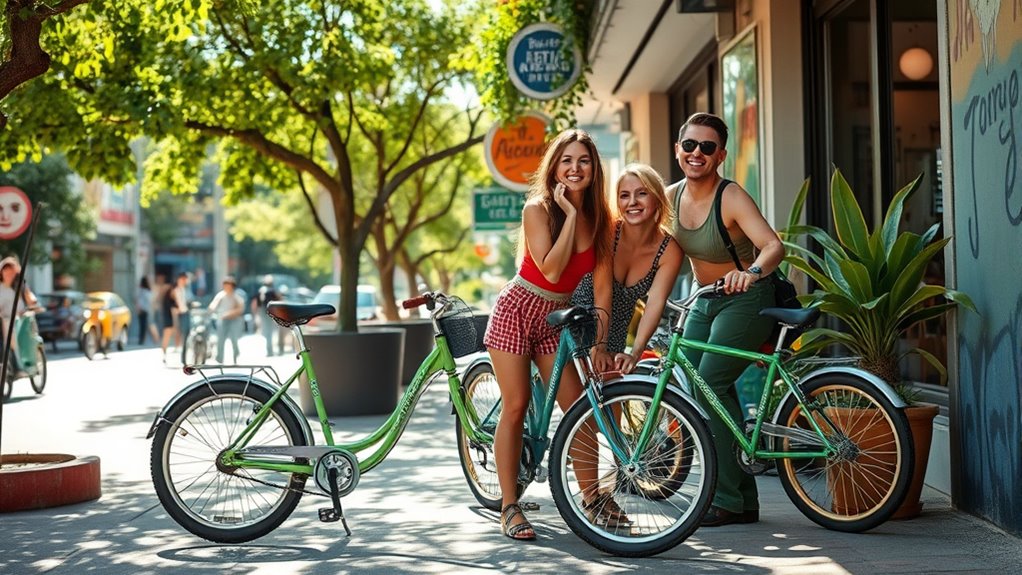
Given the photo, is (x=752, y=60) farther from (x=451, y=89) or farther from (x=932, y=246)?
(x=451, y=89)

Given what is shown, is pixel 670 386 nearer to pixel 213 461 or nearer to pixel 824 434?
pixel 824 434

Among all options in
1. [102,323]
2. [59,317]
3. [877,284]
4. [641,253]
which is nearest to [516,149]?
[877,284]

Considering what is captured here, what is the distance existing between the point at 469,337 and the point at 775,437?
4.85 feet

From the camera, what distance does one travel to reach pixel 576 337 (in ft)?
18.8

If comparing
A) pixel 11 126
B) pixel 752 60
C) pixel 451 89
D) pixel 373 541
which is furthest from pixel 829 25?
pixel 451 89

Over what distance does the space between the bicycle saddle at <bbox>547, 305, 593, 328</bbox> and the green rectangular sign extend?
11945 millimetres

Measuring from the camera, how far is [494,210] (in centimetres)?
1772

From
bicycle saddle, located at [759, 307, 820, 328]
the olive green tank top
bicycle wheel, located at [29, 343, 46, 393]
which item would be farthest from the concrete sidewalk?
bicycle wheel, located at [29, 343, 46, 393]

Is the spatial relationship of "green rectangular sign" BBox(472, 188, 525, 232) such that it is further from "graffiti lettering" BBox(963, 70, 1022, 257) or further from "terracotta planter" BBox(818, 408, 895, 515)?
"terracotta planter" BBox(818, 408, 895, 515)

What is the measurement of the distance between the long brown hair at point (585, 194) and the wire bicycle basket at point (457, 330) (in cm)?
71

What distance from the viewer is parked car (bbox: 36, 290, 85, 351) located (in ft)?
98.8

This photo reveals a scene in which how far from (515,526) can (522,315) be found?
0.94 meters

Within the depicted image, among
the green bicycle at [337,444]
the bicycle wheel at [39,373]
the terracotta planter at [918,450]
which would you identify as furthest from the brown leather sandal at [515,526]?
the bicycle wheel at [39,373]

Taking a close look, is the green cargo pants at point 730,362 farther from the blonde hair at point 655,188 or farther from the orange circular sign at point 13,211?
the orange circular sign at point 13,211
